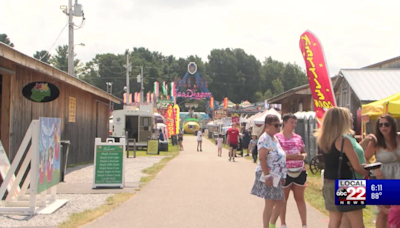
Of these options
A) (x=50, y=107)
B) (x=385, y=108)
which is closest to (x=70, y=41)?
(x=50, y=107)

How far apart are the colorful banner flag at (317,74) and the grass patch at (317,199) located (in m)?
1.76

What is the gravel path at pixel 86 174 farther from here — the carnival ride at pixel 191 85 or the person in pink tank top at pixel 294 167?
the carnival ride at pixel 191 85

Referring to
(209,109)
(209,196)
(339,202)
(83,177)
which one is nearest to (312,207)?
(209,196)

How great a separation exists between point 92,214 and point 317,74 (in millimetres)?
6808

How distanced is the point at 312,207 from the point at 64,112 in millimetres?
10645

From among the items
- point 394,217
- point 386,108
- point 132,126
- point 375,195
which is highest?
point 132,126

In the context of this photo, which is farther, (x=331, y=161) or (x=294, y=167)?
(x=294, y=167)

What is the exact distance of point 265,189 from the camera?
6379 mm

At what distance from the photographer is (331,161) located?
5105mm

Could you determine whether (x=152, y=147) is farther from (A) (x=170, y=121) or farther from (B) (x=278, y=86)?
(B) (x=278, y=86)

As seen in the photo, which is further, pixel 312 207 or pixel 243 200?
pixel 243 200

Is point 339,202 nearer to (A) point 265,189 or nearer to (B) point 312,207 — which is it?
(A) point 265,189

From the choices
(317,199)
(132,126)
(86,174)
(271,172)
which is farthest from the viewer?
(132,126)

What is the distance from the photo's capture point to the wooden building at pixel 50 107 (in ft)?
37.2
